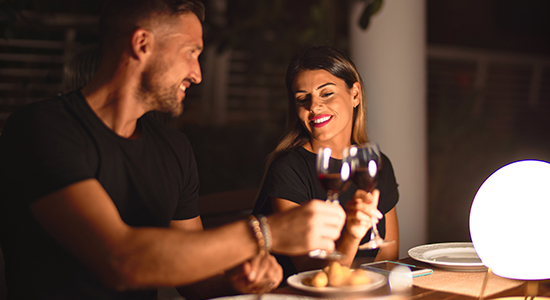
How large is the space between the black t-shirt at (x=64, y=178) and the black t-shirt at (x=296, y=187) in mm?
468

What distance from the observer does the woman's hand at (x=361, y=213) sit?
51.7 inches

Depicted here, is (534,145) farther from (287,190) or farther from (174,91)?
(174,91)

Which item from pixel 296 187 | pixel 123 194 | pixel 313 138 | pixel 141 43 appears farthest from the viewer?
pixel 313 138

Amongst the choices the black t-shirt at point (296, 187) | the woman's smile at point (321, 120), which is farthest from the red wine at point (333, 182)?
the woman's smile at point (321, 120)

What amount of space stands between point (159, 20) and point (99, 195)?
55 cm

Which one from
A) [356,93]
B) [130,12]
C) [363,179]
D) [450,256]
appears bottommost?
[450,256]

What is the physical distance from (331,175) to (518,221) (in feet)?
1.49

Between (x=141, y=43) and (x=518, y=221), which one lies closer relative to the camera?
(x=518, y=221)

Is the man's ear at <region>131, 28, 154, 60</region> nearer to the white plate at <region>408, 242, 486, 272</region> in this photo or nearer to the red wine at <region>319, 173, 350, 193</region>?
the red wine at <region>319, 173, 350, 193</region>

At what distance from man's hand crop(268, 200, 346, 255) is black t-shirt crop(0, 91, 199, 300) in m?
0.51

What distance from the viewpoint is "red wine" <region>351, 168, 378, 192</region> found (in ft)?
4.25

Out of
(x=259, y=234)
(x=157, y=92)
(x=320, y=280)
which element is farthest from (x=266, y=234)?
(x=157, y=92)

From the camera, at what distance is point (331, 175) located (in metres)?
1.21

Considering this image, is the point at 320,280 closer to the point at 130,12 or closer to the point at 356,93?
the point at 130,12
